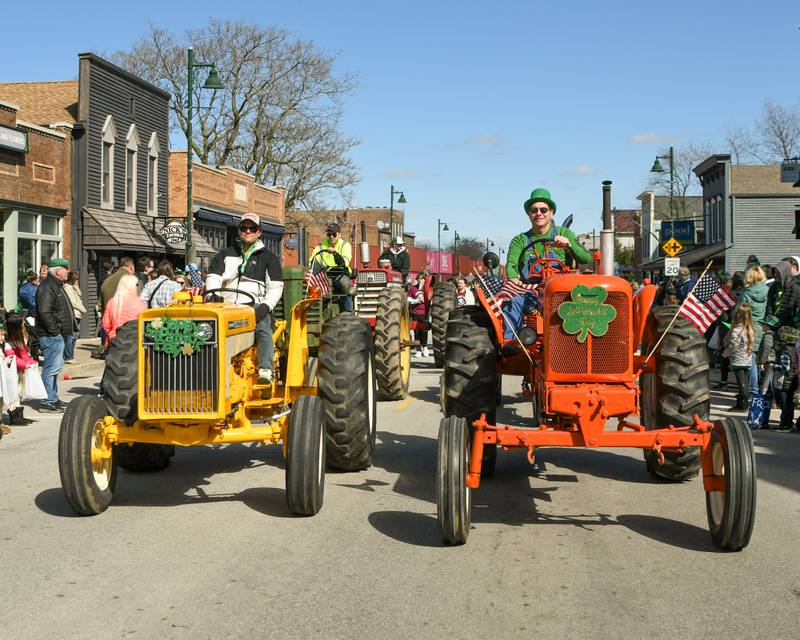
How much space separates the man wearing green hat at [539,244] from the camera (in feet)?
28.8

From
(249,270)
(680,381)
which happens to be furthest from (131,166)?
(680,381)

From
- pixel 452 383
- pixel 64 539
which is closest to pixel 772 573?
pixel 452 383

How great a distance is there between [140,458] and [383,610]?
4.20m

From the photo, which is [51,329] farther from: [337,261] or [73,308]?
[337,261]

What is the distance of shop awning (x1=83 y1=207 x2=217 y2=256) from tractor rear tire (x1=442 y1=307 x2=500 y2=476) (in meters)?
20.7

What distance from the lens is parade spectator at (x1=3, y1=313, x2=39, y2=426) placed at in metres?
12.0

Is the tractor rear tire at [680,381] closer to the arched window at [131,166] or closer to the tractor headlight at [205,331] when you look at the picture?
the tractor headlight at [205,331]

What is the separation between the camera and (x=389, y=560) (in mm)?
6082

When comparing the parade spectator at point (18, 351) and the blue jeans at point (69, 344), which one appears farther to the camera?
the blue jeans at point (69, 344)

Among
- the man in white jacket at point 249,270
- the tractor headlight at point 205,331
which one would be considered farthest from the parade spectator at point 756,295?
the tractor headlight at point 205,331

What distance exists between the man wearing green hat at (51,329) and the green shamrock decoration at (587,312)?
8.76 meters

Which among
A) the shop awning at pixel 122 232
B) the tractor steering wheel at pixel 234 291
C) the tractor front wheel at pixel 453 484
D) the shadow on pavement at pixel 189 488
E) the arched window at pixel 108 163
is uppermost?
the arched window at pixel 108 163

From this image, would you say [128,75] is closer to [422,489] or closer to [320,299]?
[320,299]

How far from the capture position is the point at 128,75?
30.2m
